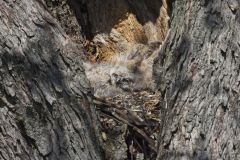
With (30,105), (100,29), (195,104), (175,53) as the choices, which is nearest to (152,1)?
(100,29)

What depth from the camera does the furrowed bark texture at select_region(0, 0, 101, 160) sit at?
111 inches

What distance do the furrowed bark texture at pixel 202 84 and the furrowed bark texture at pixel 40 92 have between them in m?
0.44

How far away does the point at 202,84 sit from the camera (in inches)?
127

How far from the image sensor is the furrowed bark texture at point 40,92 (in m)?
2.83

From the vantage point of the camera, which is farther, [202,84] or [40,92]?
[202,84]

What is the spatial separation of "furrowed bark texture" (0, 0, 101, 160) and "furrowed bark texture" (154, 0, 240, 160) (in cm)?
44

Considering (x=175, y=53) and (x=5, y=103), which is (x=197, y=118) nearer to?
(x=175, y=53)

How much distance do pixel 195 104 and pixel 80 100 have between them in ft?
1.99

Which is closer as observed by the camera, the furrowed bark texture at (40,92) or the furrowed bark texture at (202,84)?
the furrowed bark texture at (40,92)

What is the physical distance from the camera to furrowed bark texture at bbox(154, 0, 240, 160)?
304cm

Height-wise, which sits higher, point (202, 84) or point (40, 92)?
point (40, 92)

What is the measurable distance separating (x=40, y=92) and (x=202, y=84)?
0.88m

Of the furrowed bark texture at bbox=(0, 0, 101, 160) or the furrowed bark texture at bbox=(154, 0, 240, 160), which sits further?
the furrowed bark texture at bbox=(154, 0, 240, 160)

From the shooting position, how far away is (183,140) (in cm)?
304
